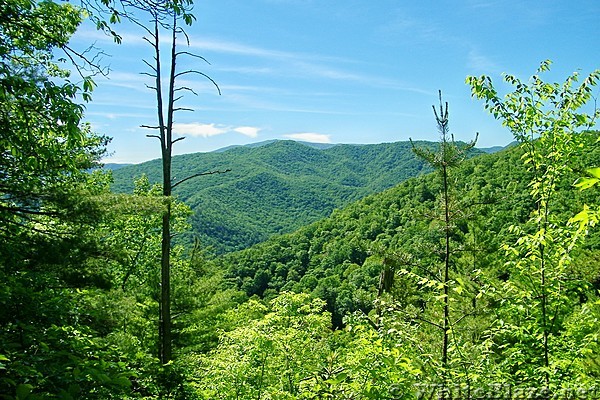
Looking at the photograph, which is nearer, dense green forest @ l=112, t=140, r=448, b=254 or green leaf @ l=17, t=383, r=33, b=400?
green leaf @ l=17, t=383, r=33, b=400

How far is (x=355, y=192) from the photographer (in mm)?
161125

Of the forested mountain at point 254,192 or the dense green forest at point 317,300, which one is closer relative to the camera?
the dense green forest at point 317,300

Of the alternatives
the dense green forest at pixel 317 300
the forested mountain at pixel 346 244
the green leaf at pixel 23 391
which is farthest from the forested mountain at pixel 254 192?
the green leaf at pixel 23 391

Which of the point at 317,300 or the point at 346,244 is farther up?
the point at 317,300

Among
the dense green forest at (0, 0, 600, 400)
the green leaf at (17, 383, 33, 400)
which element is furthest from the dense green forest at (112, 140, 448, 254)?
the green leaf at (17, 383, 33, 400)

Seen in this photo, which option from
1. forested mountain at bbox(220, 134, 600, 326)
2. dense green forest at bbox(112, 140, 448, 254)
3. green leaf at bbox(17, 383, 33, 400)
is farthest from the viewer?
dense green forest at bbox(112, 140, 448, 254)

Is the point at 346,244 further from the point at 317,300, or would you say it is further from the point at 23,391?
the point at 23,391

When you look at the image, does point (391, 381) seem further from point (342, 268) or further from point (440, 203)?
point (342, 268)

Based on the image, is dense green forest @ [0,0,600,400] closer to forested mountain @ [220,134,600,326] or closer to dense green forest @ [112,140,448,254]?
forested mountain @ [220,134,600,326]

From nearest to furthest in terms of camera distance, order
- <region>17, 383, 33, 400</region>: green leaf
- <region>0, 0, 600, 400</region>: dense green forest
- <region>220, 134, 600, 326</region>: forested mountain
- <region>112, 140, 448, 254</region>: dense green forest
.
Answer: <region>17, 383, 33, 400</region>: green leaf, <region>0, 0, 600, 400</region>: dense green forest, <region>220, 134, 600, 326</region>: forested mountain, <region>112, 140, 448, 254</region>: dense green forest

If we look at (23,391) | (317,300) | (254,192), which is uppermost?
(254,192)

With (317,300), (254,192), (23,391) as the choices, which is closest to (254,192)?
(254,192)

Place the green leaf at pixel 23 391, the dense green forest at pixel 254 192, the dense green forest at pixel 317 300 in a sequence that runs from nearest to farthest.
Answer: the green leaf at pixel 23 391, the dense green forest at pixel 317 300, the dense green forest at pixel 254 192

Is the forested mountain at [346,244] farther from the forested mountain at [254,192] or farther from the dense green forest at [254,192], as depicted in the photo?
the dense green forest at [254,192]
